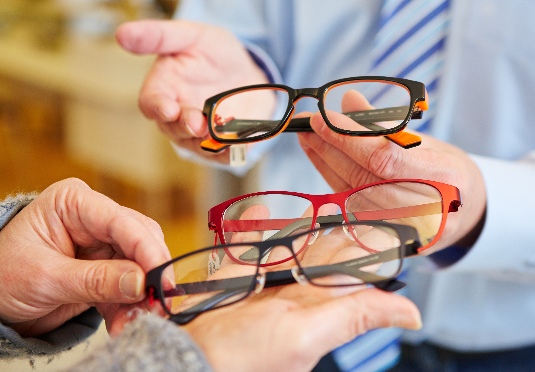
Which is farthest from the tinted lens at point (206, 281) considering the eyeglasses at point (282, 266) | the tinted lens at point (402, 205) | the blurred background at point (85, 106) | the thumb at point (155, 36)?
the blurred background at point (85, 106)

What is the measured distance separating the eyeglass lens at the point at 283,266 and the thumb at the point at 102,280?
22 mm

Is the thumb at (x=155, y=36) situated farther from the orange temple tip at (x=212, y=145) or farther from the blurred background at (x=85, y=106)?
the blurred background at (x=85, y=106)

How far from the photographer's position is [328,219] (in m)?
0.50

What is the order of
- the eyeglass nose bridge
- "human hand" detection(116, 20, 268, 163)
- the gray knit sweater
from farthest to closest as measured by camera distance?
1. "human hand" detection(116, 20, 268, 163)
2. the eyeglass nose bridge
3. the gray knit sweater

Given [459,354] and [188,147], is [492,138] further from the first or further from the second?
[188,147]

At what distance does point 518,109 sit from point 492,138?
0.05 meters

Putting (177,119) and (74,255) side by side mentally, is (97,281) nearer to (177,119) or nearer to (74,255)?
(74,255)

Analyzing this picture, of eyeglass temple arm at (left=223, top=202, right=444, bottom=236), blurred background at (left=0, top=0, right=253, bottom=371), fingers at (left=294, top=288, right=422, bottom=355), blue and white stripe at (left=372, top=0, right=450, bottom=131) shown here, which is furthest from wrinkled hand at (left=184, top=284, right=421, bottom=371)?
blurred background at (left=0, top=0, right=253, bottom=371)

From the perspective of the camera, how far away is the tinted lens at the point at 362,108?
552 mm

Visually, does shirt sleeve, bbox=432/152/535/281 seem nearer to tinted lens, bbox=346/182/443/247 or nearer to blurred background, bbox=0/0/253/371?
tinted lens, bbox=346/182/443/247

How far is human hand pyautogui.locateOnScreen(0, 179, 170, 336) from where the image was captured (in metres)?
0.43

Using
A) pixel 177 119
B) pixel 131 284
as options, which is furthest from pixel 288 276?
pixel 177 119

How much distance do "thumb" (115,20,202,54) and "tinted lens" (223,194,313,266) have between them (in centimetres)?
32

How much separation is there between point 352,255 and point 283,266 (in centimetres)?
5
